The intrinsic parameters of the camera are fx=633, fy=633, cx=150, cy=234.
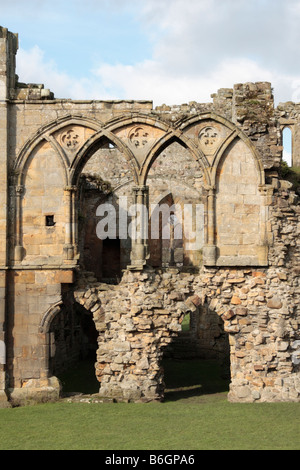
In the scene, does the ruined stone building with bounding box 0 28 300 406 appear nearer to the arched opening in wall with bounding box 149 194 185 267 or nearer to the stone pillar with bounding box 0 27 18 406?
the stone pillar with bounding box 0 27 18 406

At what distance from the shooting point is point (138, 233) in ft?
41.2

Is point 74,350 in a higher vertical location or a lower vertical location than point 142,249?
lower

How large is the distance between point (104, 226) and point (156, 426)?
10.6 m

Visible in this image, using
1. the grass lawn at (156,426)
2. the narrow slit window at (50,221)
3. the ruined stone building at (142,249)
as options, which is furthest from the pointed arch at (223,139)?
the grass lawn at (156,426)

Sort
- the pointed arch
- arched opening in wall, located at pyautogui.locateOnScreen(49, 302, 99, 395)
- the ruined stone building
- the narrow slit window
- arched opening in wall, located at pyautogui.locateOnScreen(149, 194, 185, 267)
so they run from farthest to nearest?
arched opening in wall, located at pyautogui.locateOnScreen(149, 194, 185, 267)
arched opening in wall, located at pyautogui.locateOnScreen(49, 302, 99, 395)
the narrow slit window
the pointed arch
the ruined stone building

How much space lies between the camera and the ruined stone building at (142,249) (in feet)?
39.7

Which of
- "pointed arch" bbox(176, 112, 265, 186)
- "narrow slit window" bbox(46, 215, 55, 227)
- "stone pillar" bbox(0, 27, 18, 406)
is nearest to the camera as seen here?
"stone pillar" bbox(0, 27, 18, 406)

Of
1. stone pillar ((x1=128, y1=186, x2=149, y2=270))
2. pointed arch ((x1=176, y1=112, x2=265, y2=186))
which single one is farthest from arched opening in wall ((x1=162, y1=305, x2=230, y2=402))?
pointed arch ((x1=176, y1=112, x2=265, y2=186))

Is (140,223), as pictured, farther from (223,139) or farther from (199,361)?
(199,361)

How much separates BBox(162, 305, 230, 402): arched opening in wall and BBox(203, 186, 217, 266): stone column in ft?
7.04

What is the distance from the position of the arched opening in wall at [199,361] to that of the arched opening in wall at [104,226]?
278cm

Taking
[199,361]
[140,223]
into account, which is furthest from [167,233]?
[140,223]

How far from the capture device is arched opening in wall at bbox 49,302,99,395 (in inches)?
559

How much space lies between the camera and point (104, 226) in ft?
66.1
